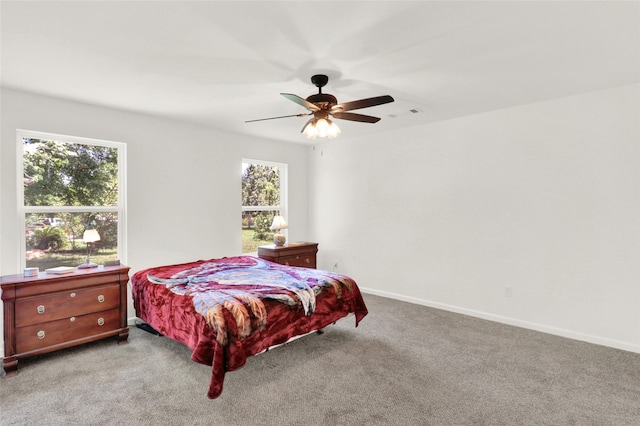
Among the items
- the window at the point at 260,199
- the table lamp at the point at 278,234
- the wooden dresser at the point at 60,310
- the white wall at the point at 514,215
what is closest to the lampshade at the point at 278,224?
the table lamp at the point at 278,234

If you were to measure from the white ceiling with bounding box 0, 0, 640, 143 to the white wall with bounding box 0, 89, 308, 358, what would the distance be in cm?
27

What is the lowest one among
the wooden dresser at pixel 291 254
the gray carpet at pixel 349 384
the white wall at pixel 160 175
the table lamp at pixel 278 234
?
the gray carpet at pixel 349 384

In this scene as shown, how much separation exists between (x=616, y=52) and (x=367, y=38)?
1868 millimetres

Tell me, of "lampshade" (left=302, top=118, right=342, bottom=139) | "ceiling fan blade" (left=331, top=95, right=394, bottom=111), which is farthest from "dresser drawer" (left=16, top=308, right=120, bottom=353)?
"ceiling fan blade" (left=331, top=95, right=394, bottom=111)

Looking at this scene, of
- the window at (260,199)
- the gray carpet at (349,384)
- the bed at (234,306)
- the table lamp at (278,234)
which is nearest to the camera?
the gray carpet at (349,384)

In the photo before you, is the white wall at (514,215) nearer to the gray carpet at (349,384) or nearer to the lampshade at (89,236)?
the gray carpet at (349,384)

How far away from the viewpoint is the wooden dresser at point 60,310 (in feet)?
8.80

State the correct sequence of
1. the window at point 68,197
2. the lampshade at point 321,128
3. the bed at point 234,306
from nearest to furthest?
1. the bed at point 234,306
2. the lampshade at point 321,128
3. the window at point 68,197

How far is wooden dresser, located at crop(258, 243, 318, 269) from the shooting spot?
4.74 metres

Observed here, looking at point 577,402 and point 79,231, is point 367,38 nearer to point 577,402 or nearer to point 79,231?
point 577,402

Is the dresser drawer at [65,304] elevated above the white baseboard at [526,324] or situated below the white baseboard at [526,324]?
above

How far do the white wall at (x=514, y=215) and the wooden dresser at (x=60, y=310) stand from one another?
335 centimetres

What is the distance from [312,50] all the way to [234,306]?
193 centimetres

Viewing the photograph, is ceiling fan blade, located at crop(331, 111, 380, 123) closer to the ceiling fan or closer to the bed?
the ceiling fan
